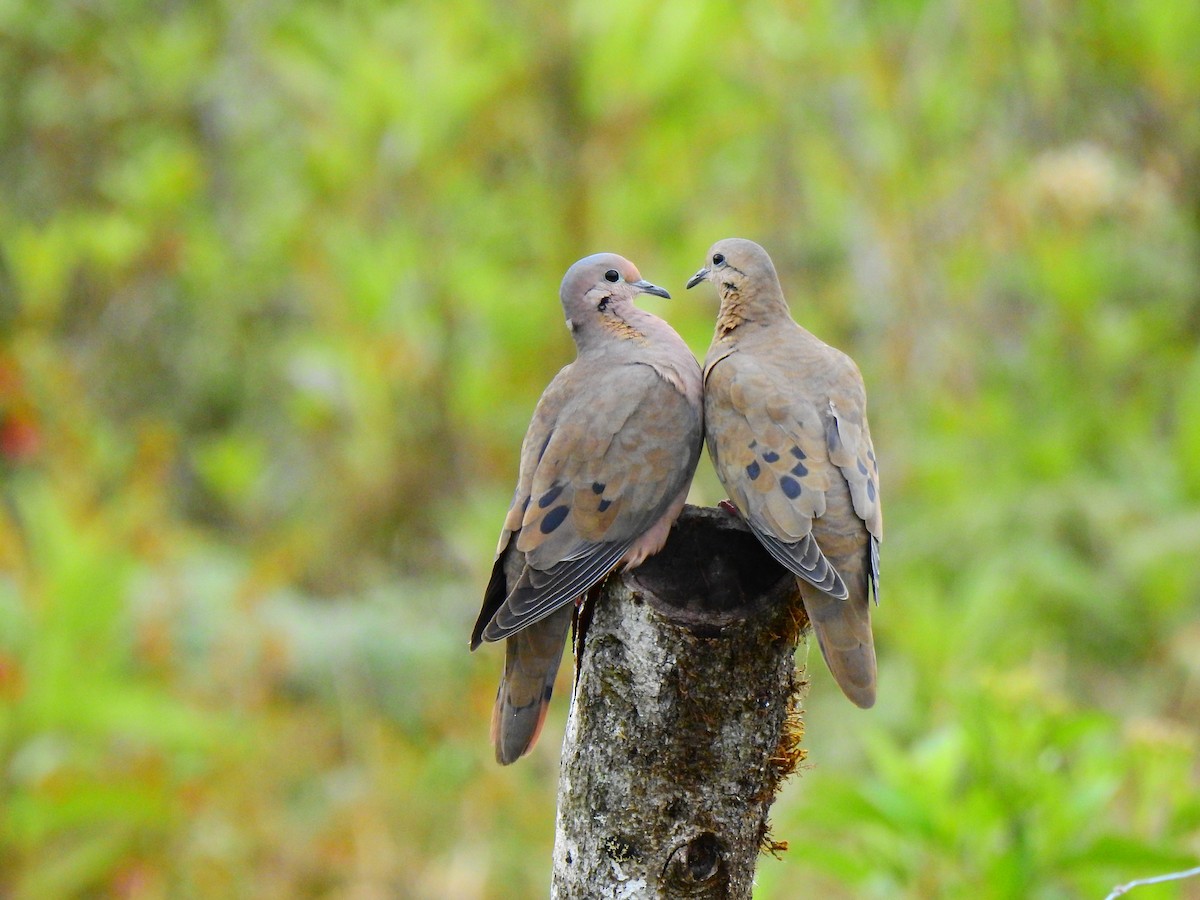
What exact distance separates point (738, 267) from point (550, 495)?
78cm

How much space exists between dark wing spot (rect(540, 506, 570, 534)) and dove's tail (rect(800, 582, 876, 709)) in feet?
1.56

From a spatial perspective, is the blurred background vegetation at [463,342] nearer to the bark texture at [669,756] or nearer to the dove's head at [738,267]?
the dove's head at [738,267]

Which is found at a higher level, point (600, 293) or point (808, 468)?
point (600, 293)

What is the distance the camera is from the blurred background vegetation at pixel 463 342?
499 centimetres

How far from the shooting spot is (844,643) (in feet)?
6.90

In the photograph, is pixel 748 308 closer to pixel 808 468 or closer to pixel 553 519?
pixel 808 468

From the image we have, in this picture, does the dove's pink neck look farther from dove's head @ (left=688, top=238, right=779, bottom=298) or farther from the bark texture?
the bark texture

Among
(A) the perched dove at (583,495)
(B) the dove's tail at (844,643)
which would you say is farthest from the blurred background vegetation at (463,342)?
(B) the dove's tail at (844,643)

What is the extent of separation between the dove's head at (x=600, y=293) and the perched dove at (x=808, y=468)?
24cm

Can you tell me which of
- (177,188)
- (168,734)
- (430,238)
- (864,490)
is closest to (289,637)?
(168,734)

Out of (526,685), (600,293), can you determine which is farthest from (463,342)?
(526,685)

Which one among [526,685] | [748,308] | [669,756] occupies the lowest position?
[669,756]

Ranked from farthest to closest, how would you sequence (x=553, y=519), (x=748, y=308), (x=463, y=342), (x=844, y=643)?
(x=463, y=342) < (x=748, y=308) < (x=553, y=519) < (x=844, y=643)

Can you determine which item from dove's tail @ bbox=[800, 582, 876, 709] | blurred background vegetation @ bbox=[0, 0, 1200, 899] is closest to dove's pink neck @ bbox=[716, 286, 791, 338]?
dove's tail @ bbox=[800, 582, 876, 709]
